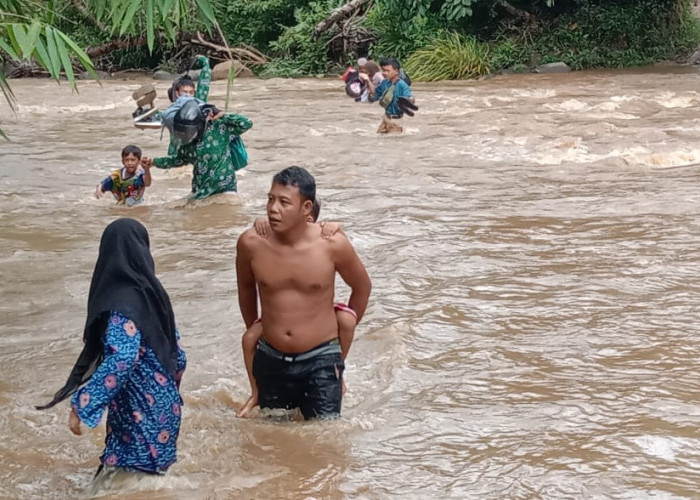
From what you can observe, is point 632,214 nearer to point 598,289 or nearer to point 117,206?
point 598,289

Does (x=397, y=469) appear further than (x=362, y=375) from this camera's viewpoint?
No

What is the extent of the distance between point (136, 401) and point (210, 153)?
227 inches

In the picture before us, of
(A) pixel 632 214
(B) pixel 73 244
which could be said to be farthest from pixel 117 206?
(A) pixel 632 214

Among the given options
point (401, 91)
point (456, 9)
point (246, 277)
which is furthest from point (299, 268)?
point (456, 9)

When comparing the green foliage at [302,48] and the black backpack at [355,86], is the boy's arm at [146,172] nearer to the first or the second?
the black backpack at [355,86]

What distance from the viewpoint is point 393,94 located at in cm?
1342

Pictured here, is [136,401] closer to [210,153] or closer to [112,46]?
[210,153]

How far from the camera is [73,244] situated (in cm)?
860

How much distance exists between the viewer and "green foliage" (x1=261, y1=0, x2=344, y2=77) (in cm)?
2478

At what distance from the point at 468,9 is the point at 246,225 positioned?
13485 millimetres

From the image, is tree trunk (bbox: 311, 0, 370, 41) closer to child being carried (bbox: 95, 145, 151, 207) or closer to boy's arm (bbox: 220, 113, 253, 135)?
child being carried (bbox: 95, 145, 151, 207)

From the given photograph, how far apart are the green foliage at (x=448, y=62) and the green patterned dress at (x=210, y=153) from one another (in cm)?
1239

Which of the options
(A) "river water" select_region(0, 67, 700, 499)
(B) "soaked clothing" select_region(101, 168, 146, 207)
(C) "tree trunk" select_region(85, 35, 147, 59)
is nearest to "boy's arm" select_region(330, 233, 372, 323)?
(A) "river water" select_region(0, 67, 700, 499)

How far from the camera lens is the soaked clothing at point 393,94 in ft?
43.9
